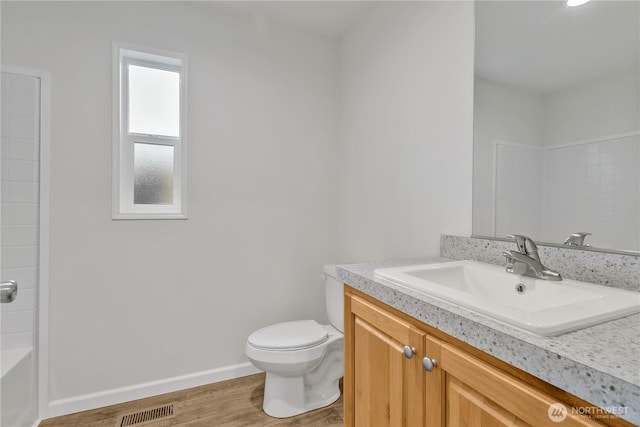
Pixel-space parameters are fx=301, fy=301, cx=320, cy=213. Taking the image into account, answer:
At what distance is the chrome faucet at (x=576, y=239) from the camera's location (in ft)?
3.06

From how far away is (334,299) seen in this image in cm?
191

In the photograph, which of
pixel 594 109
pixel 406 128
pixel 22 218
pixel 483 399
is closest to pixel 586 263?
pixel 594 109

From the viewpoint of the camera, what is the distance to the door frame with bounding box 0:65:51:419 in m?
1.64

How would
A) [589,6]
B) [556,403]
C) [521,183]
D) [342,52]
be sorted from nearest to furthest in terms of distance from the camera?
[556,403] < [589,6] < [521,183] < [342,52]

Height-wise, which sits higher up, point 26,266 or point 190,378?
point 26,266

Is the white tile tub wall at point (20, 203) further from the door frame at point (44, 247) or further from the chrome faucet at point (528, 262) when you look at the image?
the chrome faucet at point (528, 262)

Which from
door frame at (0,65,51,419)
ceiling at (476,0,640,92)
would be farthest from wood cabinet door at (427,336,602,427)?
door frame at (0,65,51,419)

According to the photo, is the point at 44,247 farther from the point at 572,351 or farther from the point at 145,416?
the point at 572,351

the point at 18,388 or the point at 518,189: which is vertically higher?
the point at 518,189

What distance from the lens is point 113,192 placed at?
177cm

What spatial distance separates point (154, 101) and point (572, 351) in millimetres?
2336

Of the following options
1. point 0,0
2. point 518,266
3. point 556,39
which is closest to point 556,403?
point 518,266

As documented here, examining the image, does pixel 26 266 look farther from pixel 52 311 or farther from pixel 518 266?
pixel 518 266

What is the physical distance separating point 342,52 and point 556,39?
1.61m
